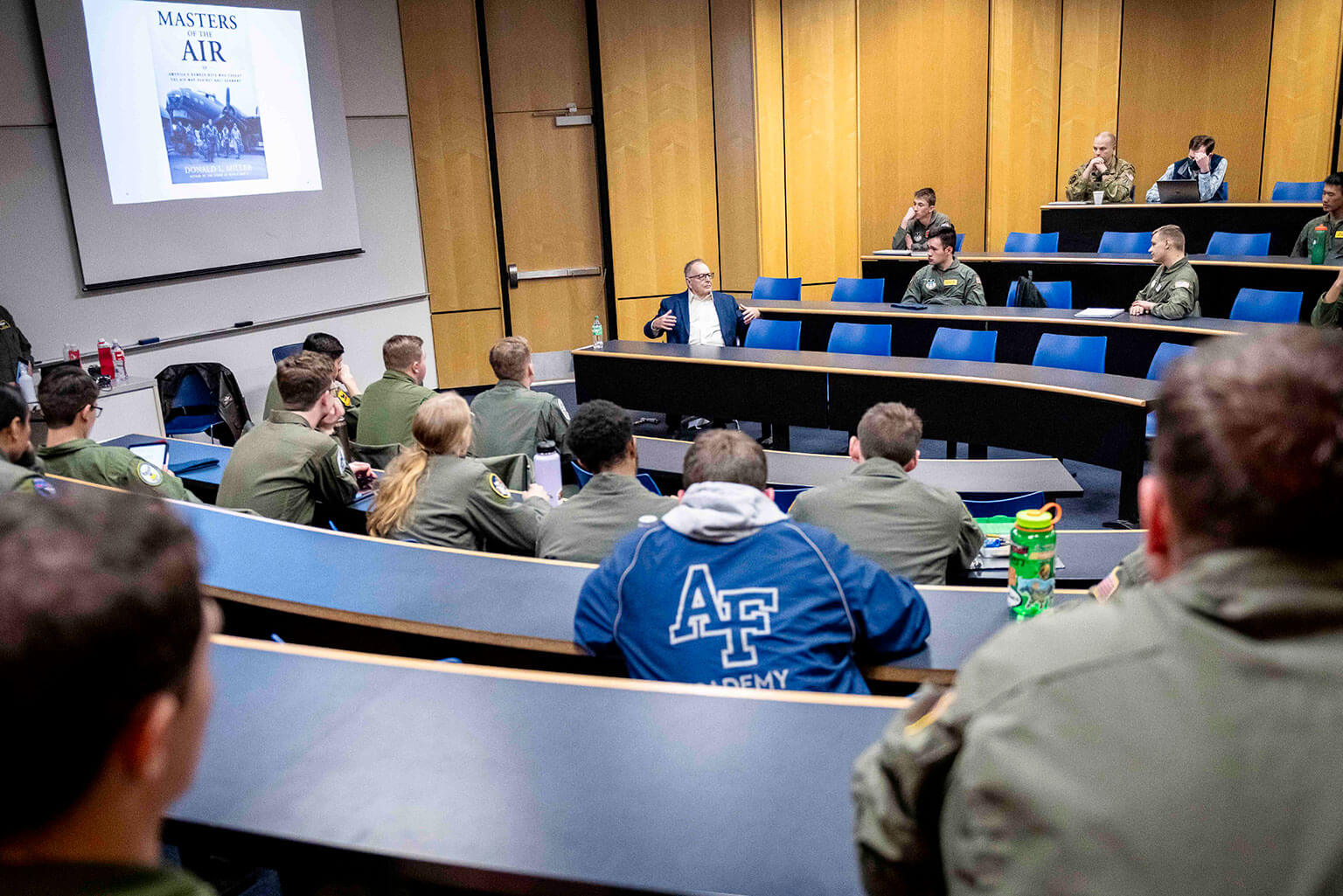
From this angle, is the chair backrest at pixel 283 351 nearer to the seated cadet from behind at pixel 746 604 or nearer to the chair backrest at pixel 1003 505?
the chair backrest at pixel 1003 505

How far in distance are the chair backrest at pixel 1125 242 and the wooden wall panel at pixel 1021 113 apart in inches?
52.1

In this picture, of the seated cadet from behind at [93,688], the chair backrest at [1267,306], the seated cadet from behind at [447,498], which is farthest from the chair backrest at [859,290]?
the seated cadet from behind at [93,688]

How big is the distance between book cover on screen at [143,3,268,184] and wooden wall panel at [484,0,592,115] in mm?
1980

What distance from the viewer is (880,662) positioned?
2139 mm

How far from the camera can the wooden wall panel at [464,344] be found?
341 inches

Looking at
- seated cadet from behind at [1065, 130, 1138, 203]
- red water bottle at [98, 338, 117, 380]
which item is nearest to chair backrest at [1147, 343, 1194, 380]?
seated cadet from behind at [1065, 130, 1138, 203]

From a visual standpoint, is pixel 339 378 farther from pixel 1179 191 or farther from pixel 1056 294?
pixel 1179 191

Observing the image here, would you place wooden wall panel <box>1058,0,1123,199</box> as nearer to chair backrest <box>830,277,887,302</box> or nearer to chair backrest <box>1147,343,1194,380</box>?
chair backrest <box>830,277,887,302</box>

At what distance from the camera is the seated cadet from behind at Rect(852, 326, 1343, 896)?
757mm

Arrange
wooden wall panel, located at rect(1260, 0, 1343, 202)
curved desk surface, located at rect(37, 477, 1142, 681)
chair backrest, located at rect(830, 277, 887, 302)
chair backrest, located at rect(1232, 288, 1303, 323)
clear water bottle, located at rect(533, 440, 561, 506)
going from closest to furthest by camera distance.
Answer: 1. curved desk surface, located at rect(37, 477, 1142, 681)
2. clear water bottle, located at rect(533, 440, 561, 506)
3. chair backrest, located at rect(1232, 288, 1303, 323)
4. chair backrest, located at rect(830, 277, 887, 302)
5. wooden wall panel, located at rect(1260, 0, 1343, 202)

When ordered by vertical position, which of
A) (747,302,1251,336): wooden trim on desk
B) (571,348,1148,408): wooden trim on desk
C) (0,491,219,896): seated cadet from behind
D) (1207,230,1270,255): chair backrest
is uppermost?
(0,491,219,896): seated cadet from behind

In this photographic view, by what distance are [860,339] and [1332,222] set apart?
2.97 m

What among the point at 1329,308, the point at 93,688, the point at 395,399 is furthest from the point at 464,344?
the point at 93,688

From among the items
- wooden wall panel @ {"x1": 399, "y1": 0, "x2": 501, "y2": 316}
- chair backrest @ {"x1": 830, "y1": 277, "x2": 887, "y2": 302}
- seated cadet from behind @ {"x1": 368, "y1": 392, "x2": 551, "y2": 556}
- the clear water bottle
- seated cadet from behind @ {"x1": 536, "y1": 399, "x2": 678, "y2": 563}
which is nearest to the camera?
seated cadet from behind @ {"x1": 536, "y1": 399, "x2": 678, "y2": 563}
